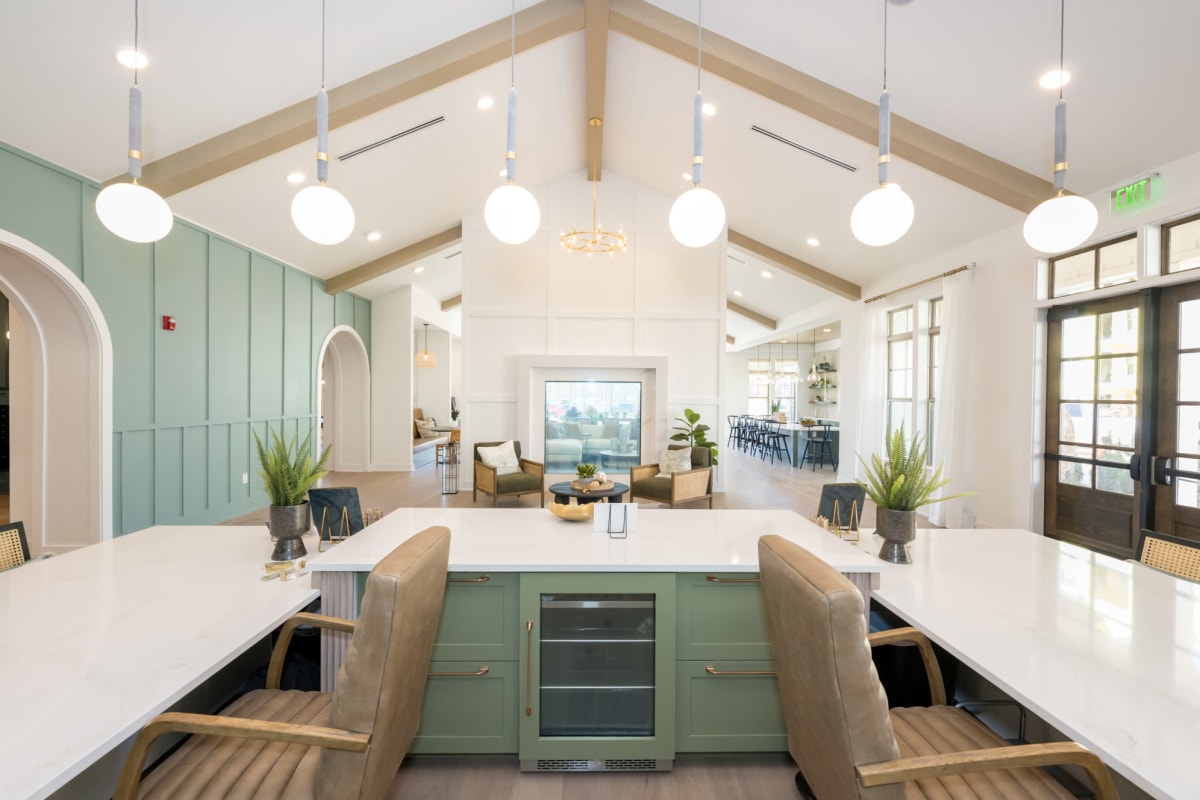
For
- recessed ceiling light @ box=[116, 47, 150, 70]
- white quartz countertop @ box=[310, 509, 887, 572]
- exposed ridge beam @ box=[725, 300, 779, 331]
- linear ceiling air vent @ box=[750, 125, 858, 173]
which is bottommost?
white quartz countertop @ box=[310, 509, 887, 572]

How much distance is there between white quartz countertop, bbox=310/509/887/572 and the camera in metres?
1.74

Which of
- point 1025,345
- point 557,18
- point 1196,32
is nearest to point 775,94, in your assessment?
point 557,18

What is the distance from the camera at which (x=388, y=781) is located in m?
1.21

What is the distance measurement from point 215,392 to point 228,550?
13.9 feet

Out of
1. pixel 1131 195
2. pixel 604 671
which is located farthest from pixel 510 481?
pixel 1131 195

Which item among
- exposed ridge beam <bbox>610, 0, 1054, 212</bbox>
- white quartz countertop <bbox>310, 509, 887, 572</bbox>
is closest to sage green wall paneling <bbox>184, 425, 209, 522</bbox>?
white quartz countertop <bbox>310, 509, 887, 572</bbox>

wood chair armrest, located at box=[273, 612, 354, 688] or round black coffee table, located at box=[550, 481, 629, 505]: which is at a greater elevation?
wood chair armrest, located at box=[273, 612, 354, 688]

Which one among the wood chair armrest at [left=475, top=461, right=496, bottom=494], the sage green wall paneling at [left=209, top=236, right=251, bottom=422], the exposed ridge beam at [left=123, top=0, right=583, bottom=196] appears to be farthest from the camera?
the wood chair armrest at [left=475, top=461, right=496, bottom=494]

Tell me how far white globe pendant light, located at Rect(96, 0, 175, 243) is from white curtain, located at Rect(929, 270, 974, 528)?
6.32m

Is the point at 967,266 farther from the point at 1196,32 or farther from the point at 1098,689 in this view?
the point at 1098,689

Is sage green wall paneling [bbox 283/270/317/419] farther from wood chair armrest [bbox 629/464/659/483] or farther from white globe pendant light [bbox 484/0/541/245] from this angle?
white globe pendant light [bbox 484/0/541/245]

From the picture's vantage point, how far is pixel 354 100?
3996 mm

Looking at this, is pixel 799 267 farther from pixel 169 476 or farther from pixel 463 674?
pixel 169 476

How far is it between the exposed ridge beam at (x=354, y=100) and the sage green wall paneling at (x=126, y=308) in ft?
1.81
